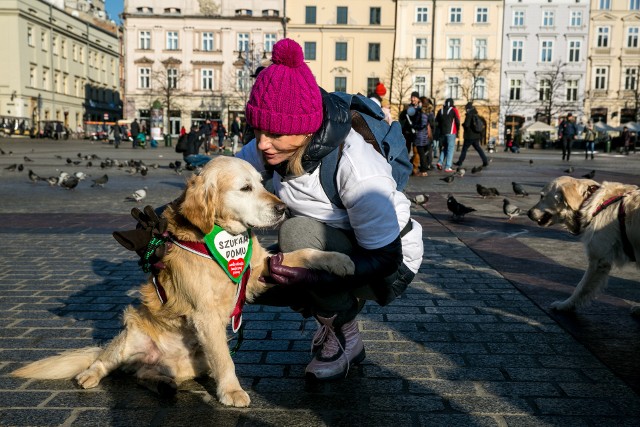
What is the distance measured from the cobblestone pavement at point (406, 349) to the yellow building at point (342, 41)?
2265 inches

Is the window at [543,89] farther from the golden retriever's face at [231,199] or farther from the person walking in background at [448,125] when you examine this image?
the golden retriever's face at [231,199]

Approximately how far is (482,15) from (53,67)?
4888cm

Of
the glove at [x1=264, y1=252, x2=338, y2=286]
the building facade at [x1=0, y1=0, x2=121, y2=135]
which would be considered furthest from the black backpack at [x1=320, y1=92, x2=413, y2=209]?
the building facade at [x1=0, y1=0, x2=121, y2=135]

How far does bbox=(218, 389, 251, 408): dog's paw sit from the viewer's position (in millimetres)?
3023

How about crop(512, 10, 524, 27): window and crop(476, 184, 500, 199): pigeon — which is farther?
crop(512, 10, 524, 27): window

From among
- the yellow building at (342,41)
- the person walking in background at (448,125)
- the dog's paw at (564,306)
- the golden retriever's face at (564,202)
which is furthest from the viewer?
the yellow building at (342,41)

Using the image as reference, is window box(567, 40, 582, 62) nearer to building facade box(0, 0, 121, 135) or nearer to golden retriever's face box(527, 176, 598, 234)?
building facade box(0, 0, 121, 135)

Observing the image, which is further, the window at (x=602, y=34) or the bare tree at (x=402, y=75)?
the bare tree at (x=402, y=75)

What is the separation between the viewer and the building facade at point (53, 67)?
6115 centimetres

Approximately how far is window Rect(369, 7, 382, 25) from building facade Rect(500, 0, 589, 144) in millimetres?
12901

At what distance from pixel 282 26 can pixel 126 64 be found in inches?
680

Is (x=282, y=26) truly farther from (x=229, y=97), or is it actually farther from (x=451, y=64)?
(x=451, y=64)

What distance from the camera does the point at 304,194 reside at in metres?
3.32

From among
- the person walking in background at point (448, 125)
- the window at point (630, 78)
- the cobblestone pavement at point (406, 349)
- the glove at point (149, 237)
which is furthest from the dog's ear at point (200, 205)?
the window at point (630, 78)
